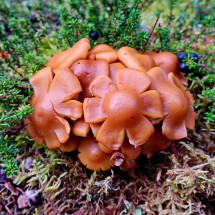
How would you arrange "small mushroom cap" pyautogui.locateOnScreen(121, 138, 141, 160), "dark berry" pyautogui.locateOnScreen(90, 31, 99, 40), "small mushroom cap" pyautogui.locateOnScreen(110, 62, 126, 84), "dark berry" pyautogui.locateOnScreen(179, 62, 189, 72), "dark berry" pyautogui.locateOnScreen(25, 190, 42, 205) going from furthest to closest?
"dark berry" pyautogui.locateOnScreen(90, 31, 99, 40), "dark berry" pyautogui.locateOnScreen(179, 62, 189, 72), "dark berry" pyautogui.locateOnScreen(25, 190, 42, 205), "small mushroom cap" pyautogui.locateOnScreen(110, 62, 126, 84), "small mushroom cap" pyautogui.locateOnScreen(121, 138, 141, 160)

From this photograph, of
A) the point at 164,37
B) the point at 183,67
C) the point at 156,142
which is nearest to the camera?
the point at 156,142

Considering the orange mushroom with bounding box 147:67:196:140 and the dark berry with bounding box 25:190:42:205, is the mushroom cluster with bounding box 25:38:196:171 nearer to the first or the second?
the orange mushroom with bounding box 147:67:196:140

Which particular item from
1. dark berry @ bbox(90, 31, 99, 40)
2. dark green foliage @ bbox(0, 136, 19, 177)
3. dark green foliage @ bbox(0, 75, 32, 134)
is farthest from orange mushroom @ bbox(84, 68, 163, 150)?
dark berry @ bbox(90, 31, 99, 40)

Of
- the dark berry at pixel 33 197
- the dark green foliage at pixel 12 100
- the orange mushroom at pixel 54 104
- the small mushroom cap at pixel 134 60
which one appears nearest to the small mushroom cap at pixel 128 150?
the orange mushroom at pixel 54 104

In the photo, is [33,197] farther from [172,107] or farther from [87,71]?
[172,107]

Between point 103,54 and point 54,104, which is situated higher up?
point 103,54

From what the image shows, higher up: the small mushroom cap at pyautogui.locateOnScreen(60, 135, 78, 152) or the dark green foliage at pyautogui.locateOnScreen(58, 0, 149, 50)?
the dark green foliage at pyautogui.locateOnScreen(58, 0, 149, 50)

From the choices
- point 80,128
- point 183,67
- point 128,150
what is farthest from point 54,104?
point 183,67
